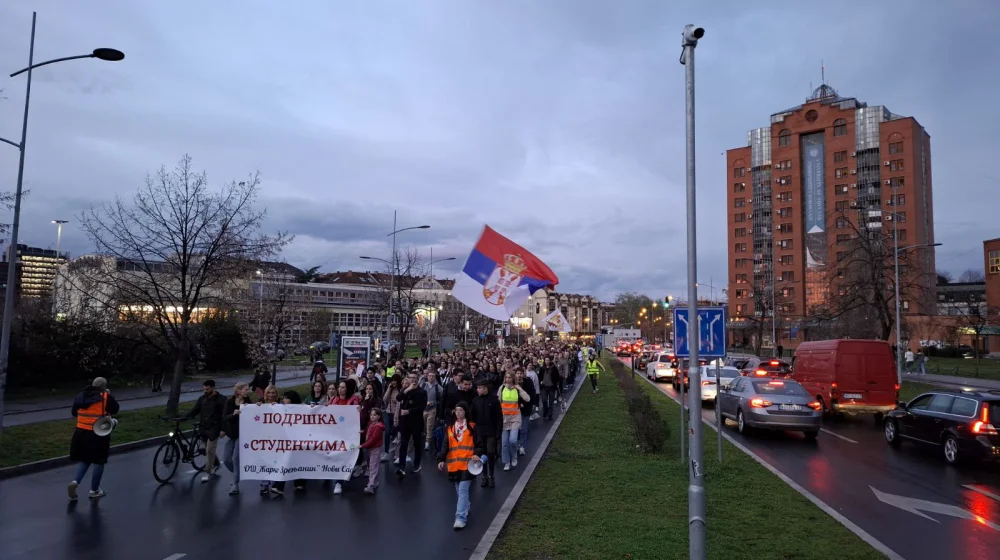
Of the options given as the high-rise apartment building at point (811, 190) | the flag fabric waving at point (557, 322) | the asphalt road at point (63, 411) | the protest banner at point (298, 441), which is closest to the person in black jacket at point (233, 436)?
the protest banner at point (298, 441)

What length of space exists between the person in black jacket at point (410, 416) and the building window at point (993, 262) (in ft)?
221

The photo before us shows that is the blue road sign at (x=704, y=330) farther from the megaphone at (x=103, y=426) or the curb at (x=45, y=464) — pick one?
the curb at (x=45, y=464)

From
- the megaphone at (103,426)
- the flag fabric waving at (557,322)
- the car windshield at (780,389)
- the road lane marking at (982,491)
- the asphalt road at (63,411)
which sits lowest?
the asphalt road at (63,411)

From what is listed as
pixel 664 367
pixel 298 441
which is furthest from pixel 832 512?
pixel 664 367

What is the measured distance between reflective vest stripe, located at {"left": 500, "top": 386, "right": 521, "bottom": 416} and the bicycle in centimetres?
500

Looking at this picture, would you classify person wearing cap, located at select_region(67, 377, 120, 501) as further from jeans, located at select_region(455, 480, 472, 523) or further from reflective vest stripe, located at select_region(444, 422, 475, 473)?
jeans, located at select_region(455, 480, 472, 523)

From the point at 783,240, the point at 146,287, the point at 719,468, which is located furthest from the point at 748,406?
the point at 783,240

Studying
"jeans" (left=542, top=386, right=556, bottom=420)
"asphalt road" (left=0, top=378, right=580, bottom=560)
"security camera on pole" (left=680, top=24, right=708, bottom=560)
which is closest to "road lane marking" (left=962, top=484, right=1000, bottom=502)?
"security camera on pole" (left=680, top=24, right=708, bottom=560)

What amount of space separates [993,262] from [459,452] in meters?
69.5

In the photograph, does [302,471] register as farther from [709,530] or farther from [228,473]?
[709,530]

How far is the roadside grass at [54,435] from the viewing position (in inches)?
464

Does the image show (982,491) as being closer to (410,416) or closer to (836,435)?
(836,435)

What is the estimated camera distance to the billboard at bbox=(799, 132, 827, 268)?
276 feet

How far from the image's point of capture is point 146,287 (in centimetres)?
1888
